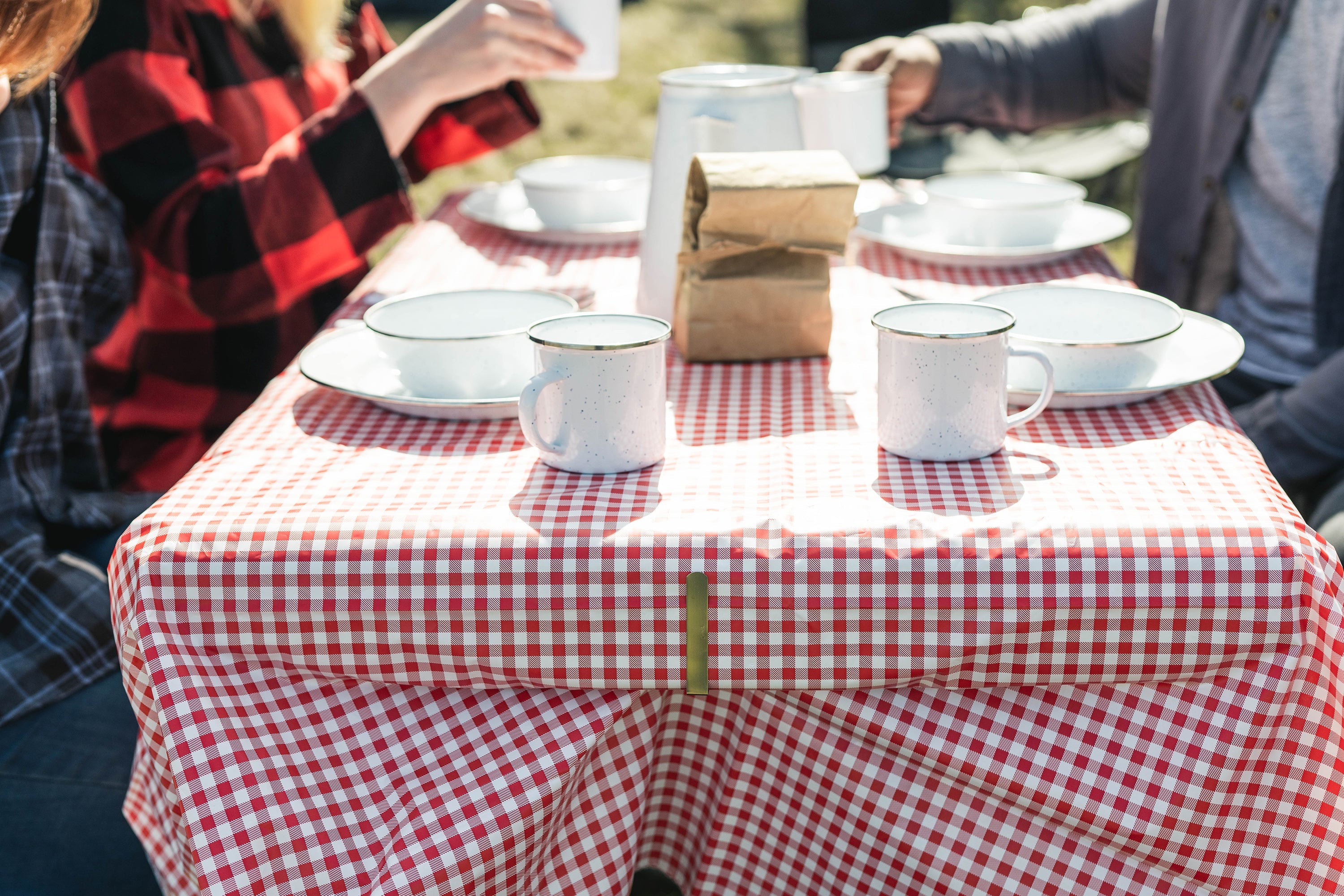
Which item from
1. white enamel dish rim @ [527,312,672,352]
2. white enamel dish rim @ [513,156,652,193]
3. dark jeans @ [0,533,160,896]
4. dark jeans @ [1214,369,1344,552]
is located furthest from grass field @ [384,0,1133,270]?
white enamel dish rim @ [527,312,672,352]

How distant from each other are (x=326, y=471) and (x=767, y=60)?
449 cm

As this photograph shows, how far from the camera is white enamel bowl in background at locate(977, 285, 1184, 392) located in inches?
31.6

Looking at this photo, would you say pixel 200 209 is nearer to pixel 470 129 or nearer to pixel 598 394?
pixel 470 129

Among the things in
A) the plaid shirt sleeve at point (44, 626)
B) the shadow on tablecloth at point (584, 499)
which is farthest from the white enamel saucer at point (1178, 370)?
the plaid shirt sleeve at point (44, 626)

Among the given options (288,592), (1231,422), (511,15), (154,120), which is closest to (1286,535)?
(1231,422)

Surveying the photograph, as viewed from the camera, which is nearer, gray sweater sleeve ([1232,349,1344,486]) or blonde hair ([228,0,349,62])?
gray sweater sleeve ([1232,349,1344,486])

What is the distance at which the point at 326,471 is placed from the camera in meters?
0.73

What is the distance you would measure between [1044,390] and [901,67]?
3.51 feet

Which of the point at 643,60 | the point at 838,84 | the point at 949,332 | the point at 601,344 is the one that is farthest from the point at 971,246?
the point at 643,60

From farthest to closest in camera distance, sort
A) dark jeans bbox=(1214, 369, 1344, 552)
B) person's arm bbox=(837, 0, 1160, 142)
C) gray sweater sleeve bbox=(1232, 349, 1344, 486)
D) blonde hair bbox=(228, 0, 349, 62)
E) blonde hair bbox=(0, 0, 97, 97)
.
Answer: person's arm bbox=(837, 0, 1160, 142) → blonde hair bbox=(228, 0, 349, 62) → gray sweater sleeve bbox=(1232, 349, 1344, 486) → dark jeans bbox=(1214, 369, 1344, 552) → blonde hair bbox=(0, 0, 97, 97)

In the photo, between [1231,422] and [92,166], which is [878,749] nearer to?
[1231,422]

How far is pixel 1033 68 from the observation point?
5.94ft

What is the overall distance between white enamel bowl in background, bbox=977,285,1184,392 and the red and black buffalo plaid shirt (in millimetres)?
669

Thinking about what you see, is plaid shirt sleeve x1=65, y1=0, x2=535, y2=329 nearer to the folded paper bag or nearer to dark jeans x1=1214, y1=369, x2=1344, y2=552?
the folded paper bag
